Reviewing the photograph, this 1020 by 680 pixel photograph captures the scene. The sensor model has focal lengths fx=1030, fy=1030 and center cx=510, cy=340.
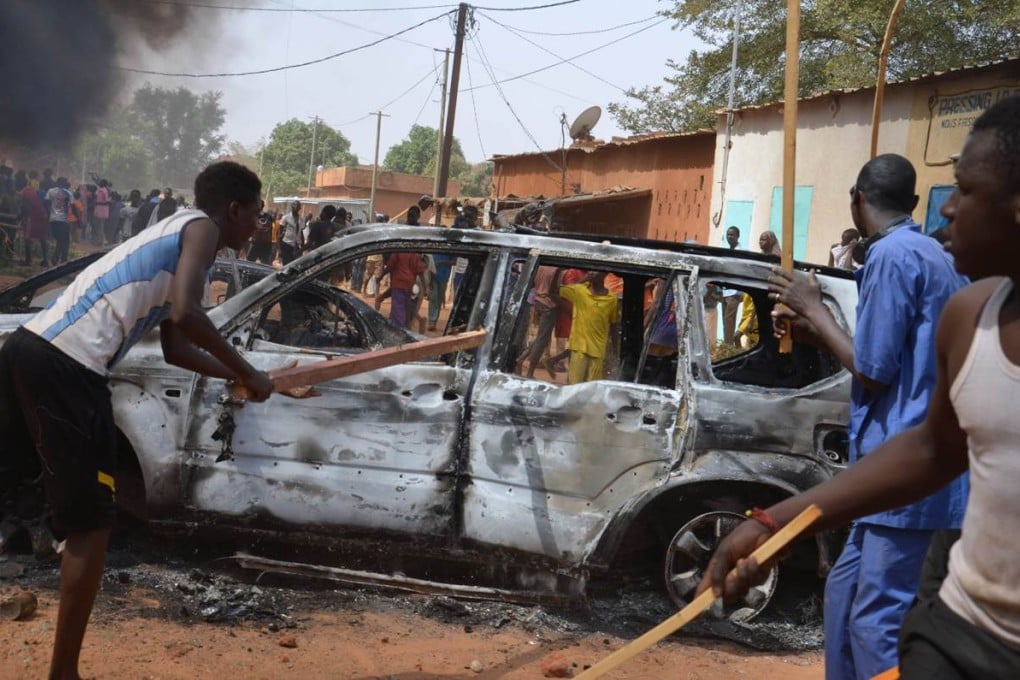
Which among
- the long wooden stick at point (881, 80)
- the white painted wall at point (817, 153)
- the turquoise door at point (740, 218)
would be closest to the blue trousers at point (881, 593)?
the long wooden stick at point (881, 80)

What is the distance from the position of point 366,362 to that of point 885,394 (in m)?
2.07

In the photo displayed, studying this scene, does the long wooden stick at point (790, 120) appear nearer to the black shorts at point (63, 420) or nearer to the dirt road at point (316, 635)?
the dirt road at point (316, 635)

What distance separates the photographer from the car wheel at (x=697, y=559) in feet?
15.3

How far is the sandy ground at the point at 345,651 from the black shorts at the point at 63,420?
2.59ft

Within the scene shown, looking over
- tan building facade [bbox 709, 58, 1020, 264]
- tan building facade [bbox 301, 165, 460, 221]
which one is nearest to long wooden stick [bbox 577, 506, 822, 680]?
tan building facade [bbox 709, 58, 1020, 264]

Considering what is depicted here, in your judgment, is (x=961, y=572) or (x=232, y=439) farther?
(x=232, y=439)

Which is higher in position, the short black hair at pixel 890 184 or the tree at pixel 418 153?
the tree at pixel 418 153

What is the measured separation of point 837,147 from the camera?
14.1m

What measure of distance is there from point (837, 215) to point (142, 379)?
37.6 ft

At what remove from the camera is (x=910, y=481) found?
2143 millimetres

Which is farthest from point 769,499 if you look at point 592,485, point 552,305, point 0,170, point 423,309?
point 0,170

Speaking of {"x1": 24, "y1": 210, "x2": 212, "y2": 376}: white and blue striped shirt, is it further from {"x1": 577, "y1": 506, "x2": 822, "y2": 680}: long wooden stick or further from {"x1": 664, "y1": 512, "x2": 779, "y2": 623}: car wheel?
{"x1": 664, "y1": 512, "x2": 779, "y2": 623}: car wheel

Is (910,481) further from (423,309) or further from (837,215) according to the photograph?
(837,215)

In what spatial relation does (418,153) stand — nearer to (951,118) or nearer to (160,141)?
(160,141)
